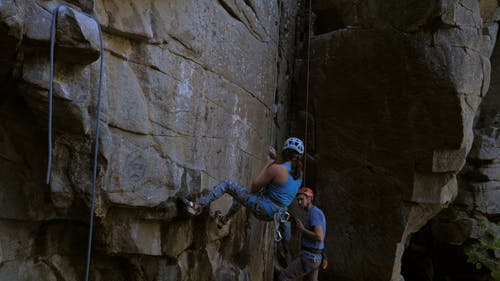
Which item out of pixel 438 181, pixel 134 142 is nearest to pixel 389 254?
pixel 438 181

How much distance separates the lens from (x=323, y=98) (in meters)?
6.97

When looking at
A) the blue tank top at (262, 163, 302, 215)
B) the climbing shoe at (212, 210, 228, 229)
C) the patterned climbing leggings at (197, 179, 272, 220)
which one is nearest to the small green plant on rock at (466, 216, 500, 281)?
the blue tank top at (262, 163, 302, 215)

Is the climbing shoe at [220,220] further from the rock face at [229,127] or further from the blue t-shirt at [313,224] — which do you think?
the blue t-shirt at [313,224]

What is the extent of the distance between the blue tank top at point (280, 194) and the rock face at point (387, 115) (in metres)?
3.17

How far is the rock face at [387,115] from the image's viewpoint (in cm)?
586

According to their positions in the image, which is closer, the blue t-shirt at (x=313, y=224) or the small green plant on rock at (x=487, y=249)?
the blue t-shirt at (x=313, y=224)

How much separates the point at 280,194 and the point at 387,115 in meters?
3.31

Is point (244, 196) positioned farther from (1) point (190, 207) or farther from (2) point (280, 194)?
(1) point (190, 207)

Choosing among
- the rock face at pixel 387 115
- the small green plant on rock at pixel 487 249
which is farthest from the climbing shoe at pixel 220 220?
the small green plant on rock at pixel 487 249

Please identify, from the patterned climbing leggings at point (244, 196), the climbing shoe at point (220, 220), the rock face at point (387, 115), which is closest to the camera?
the patterned climbing leggings at point (244, 196)

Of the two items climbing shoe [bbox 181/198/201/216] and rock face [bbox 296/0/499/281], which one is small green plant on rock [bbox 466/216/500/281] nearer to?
rock face [bbox 296/0/499/281]

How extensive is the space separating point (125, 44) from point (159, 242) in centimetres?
154

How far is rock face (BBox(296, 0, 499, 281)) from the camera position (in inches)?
231

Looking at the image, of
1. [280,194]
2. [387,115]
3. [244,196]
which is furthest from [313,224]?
[387,115]
